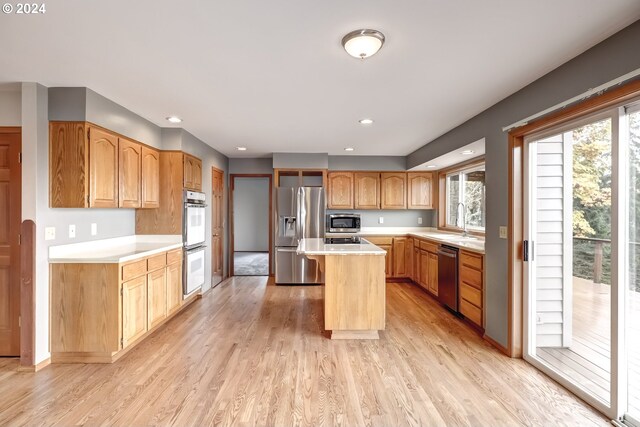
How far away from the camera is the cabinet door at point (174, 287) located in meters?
3.67

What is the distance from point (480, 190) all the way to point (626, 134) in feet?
9.64

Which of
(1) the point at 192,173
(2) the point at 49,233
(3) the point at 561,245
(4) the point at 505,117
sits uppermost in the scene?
(4) the point at 505,117

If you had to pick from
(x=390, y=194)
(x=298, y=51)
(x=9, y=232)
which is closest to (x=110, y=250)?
(x=9, y=232)

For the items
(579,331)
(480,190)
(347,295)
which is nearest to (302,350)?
(347,295)

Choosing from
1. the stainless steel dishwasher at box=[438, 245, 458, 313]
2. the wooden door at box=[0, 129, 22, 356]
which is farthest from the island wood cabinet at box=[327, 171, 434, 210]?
the wooden door at box=[0, 129, 22, 356]

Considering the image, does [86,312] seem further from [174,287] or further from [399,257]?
[399,257]

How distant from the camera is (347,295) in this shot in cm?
324

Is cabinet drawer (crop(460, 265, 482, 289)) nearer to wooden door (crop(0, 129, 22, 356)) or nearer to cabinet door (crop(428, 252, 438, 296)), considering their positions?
cabinet door (crop(428, 252, 438, 296))

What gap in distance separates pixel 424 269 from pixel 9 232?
500cm

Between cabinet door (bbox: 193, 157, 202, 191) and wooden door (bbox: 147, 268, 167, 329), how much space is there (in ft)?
4.77

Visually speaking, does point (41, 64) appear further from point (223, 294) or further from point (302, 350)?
point (223, 294)

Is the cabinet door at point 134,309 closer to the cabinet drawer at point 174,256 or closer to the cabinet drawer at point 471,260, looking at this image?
the cabinet drawer at point 174,256

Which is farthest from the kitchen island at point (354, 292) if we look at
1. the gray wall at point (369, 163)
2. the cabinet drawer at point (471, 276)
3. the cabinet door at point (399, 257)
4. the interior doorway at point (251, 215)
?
the interior doorway at point (251, 215)

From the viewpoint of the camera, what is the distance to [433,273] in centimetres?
468
